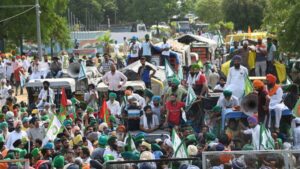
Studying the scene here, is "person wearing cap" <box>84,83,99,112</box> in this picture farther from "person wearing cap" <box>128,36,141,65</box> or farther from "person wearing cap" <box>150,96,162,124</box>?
"person wearing cap" <box>128,36,141,65</box>

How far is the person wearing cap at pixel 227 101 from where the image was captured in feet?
65.3

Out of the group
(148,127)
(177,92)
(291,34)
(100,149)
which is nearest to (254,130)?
(100,149)

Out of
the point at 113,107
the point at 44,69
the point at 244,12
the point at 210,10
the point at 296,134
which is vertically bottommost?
the point at 210,10

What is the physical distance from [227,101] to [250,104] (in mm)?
703

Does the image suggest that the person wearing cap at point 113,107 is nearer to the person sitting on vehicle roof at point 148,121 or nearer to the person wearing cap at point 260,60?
the person sitting on vehicle roof at point 148,121

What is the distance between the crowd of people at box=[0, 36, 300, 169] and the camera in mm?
15938

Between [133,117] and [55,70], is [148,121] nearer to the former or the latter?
[133,117]

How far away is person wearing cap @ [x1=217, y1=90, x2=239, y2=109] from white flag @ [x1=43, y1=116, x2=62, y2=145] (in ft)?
10.5

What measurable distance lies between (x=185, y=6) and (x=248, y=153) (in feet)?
327

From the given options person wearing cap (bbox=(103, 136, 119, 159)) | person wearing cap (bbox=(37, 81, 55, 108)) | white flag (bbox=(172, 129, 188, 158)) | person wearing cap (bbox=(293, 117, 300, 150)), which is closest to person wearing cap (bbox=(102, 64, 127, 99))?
person wearing cap (bbox=(37, 81, 55, 108))

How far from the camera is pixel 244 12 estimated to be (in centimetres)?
7275

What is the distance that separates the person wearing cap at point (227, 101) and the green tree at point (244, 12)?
5198cm

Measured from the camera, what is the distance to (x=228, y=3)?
243 ft

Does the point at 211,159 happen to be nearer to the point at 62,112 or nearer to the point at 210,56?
the point at 62,112
